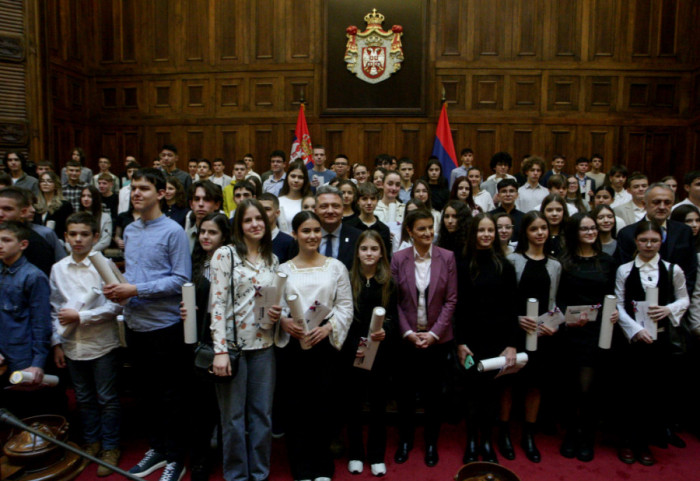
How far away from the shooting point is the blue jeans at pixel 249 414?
8.45ft

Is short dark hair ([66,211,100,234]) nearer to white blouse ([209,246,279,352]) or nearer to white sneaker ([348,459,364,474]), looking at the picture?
white blouse ([209,246,279,352])

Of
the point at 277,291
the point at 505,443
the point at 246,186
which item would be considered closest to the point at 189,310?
the point at 277,291

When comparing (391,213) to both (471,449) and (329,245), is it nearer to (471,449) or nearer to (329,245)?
(329,245)

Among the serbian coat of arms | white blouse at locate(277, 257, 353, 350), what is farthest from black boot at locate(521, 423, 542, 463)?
the serbian coat of arms

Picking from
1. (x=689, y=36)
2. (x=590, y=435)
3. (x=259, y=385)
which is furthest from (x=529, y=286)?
(x=689, y=36)

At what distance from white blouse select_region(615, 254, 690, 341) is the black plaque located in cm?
551

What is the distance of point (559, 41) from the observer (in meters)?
7.90

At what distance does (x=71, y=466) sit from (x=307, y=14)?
7415 millimetres

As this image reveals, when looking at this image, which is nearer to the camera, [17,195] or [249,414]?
[249,414]

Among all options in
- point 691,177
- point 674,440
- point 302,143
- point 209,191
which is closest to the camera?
point 674,440

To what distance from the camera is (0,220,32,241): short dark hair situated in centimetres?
273

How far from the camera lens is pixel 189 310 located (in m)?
2.39

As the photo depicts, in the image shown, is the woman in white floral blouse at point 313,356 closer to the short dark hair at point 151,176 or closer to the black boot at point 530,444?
the short dark hair at point 151,176

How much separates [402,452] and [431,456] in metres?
0.17
